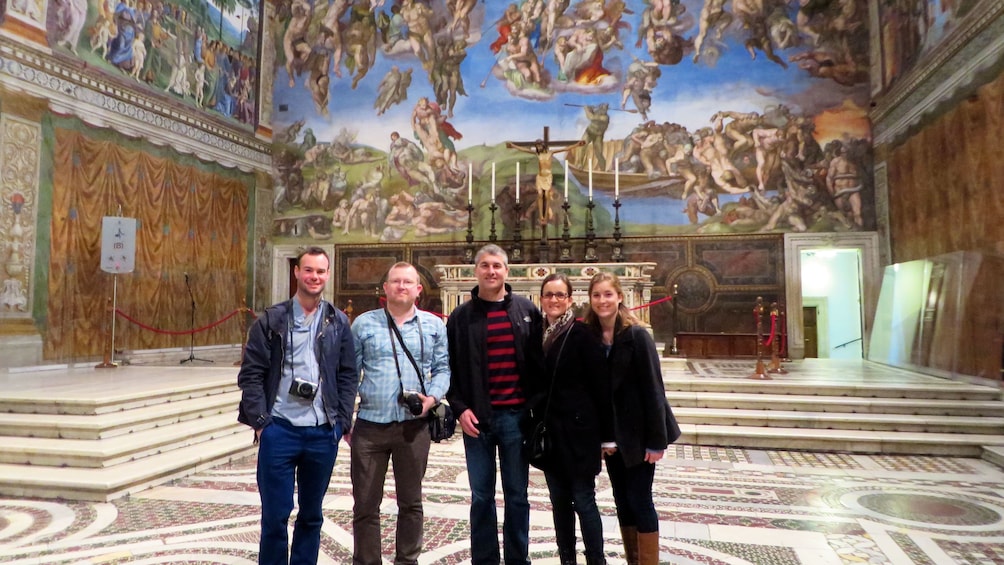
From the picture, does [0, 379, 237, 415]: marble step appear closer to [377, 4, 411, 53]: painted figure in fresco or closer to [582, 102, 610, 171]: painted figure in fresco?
[582, 102, 610, 171]: painted figure in fresco

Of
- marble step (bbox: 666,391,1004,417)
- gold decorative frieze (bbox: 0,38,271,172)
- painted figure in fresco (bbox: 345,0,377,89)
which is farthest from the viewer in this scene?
painted figure in fresco (bbox: 345,0,377,89)

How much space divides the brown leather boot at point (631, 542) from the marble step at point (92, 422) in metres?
4.91

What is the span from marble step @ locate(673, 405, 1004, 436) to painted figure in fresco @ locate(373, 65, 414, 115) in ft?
35.1

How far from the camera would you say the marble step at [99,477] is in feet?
15.4

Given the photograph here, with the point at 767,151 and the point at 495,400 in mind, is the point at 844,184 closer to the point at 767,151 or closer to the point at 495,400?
the point at 767,151

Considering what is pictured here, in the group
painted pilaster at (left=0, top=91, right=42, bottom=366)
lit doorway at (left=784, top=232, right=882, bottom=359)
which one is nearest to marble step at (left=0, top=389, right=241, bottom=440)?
painted pilaster at (left=0, top=91, right=42, bottom=366)

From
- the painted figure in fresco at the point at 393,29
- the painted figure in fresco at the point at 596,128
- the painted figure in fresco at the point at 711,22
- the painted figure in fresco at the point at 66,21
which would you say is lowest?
the painted figure in fresco at the point at 596,128

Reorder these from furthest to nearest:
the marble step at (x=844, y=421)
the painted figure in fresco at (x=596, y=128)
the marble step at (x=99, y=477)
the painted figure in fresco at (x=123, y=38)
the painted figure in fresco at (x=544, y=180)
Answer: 1. the painted figure in fresco at (x=596, y=128)
2. the painted figure in fresco at (x=544, y=180)
3. the painted figure in fresco at (x=123, y=38)
4. the marble step at (x=844, y=421)
5. the marble step at (x=99, y=477)

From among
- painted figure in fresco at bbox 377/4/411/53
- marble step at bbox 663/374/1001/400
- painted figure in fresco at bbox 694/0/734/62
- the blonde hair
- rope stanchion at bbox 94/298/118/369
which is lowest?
marble step at bbox 663/374/1001/400

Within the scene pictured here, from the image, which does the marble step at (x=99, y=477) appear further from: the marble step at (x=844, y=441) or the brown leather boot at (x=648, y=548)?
the marble step at (x=844, y=441)

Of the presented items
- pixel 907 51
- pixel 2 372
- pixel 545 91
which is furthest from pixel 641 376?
pixel 545 91

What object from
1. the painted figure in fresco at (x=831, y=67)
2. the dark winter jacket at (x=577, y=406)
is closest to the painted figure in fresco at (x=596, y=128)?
the painted figure in fresco at (x=831, y=67)

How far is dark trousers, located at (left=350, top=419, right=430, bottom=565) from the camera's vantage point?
2.97 m

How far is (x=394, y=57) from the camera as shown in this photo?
1479 centimetres
